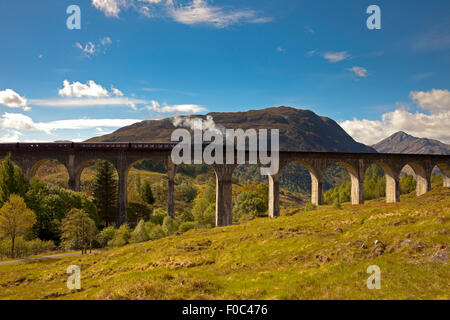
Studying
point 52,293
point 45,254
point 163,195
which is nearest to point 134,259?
point 52,293

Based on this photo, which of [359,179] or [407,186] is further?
[407,186]

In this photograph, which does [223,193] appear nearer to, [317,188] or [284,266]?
[317,188]

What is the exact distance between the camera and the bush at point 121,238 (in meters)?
45.5

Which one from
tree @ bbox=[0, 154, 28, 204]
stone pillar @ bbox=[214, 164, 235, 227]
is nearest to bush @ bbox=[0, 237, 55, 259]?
tree @ bbox=[0, 154, 28, 204]

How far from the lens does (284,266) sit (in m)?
18.5

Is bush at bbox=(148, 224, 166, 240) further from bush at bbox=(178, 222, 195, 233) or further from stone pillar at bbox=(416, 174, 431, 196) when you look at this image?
stone pillar at bbox=(416, 174, 431, 196)

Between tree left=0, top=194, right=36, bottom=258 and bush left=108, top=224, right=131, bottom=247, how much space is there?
1278 cm

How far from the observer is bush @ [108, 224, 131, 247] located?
4553 cm

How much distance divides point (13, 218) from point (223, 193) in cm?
3405

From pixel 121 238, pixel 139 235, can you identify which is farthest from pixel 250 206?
pixel 121 238

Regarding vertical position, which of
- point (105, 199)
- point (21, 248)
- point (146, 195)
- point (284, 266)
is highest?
point (284, 266)
